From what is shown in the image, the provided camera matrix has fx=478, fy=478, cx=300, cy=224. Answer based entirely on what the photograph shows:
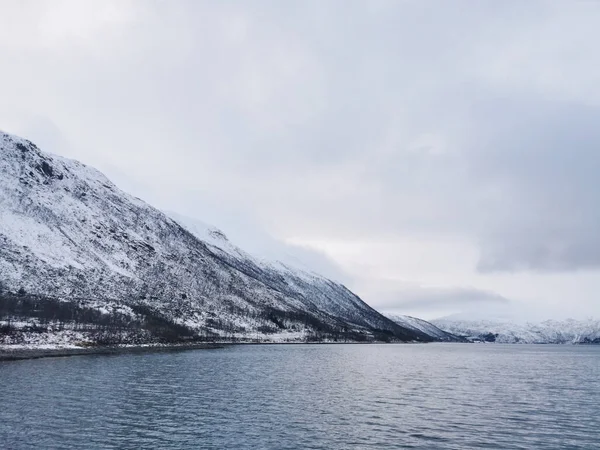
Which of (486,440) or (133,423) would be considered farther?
(133,423)

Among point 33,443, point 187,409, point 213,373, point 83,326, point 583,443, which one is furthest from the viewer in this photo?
point 83,326

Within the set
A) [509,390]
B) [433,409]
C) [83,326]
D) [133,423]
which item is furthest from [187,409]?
[83,326]

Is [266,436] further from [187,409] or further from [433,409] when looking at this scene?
[433,409]

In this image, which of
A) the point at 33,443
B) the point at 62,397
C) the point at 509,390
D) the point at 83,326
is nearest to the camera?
the point at 33,443

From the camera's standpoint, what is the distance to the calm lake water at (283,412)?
3797 centimetres

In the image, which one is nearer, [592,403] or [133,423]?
[133,423]

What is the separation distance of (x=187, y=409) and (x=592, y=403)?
4934 cm

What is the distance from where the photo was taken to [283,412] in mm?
50312

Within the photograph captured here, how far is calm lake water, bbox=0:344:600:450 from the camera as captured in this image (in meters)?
38.0

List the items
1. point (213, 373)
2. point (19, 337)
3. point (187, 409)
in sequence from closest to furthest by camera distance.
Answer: point (187, 409) < point (213, 373) < point (19, 337)

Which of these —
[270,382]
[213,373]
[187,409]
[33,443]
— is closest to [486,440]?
Answer: [187,409]

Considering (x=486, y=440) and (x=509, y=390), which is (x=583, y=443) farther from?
(x=509, y=390)

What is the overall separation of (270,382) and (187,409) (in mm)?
28154

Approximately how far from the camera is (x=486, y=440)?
39.0 m
